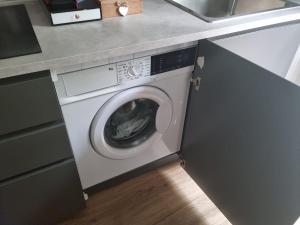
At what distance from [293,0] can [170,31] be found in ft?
3.07

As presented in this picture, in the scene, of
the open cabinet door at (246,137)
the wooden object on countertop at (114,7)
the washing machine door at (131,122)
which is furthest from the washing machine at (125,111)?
the wooden object on countertop at (114,7)

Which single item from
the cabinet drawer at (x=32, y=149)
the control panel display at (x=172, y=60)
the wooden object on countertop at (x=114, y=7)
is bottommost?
the cabinet drawer at (x=32, y=149)

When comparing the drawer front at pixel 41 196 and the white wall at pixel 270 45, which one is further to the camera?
the white wall at pixel 270 45

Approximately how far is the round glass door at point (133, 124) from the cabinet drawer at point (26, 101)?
0.44 m

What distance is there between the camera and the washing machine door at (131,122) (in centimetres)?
111

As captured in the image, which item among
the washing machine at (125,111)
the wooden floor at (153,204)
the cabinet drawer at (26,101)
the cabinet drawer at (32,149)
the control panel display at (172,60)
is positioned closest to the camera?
the cabinet drawer at (26,101)

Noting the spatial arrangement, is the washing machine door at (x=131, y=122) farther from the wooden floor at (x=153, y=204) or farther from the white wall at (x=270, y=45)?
the white wall at (x=270, y=45)

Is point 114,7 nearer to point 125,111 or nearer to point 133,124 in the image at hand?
point 125,111

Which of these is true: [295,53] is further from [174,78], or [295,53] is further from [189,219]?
[189,219]

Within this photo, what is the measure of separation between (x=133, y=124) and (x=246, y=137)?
64 centimetres

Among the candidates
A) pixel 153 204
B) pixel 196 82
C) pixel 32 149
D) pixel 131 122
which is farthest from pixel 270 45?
pixel 32 149

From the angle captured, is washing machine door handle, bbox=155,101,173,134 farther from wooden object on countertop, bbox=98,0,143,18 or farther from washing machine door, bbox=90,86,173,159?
wooden object on countertop, bbox=98,0,143,18

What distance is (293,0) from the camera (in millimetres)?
1471

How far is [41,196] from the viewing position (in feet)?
3.63
